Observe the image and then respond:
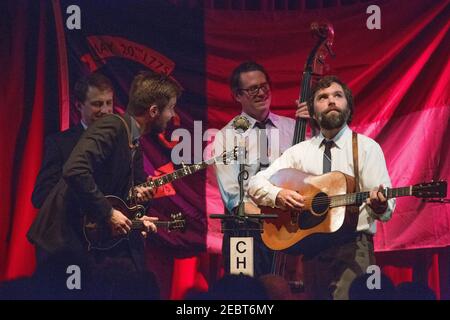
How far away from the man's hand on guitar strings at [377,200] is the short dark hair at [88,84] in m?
2.18

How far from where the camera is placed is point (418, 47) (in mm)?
7340

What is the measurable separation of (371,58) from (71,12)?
236 centimetres

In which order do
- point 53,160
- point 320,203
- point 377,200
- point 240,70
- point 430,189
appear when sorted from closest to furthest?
point 430,189 < point 377,200 < point 320,203 < point 53,160 < point 240,70

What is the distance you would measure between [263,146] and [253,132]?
14 cm

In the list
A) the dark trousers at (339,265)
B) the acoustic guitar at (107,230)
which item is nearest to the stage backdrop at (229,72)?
the acoustic guitar at (107,230)

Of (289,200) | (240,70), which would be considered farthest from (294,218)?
(240,70)

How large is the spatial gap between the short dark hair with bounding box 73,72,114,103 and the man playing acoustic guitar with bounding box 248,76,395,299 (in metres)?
1.37

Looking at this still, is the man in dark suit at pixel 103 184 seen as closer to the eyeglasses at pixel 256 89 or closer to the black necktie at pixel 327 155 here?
the eyeglasses at pixel 256 89

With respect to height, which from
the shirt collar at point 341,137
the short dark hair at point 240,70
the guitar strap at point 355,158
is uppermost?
the short dark hair at point 240,70

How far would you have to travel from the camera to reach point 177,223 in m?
7.27

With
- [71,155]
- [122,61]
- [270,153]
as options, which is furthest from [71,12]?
[270,153]

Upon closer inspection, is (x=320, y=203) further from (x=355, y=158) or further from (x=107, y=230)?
(x=107, y=230)

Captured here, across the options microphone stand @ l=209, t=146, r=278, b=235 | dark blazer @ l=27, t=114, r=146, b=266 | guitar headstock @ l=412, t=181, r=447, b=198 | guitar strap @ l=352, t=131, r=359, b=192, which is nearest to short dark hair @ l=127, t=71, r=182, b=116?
dark blazer @ l=27, t=114, r=146, b=266

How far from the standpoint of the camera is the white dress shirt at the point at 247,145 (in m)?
7.33
